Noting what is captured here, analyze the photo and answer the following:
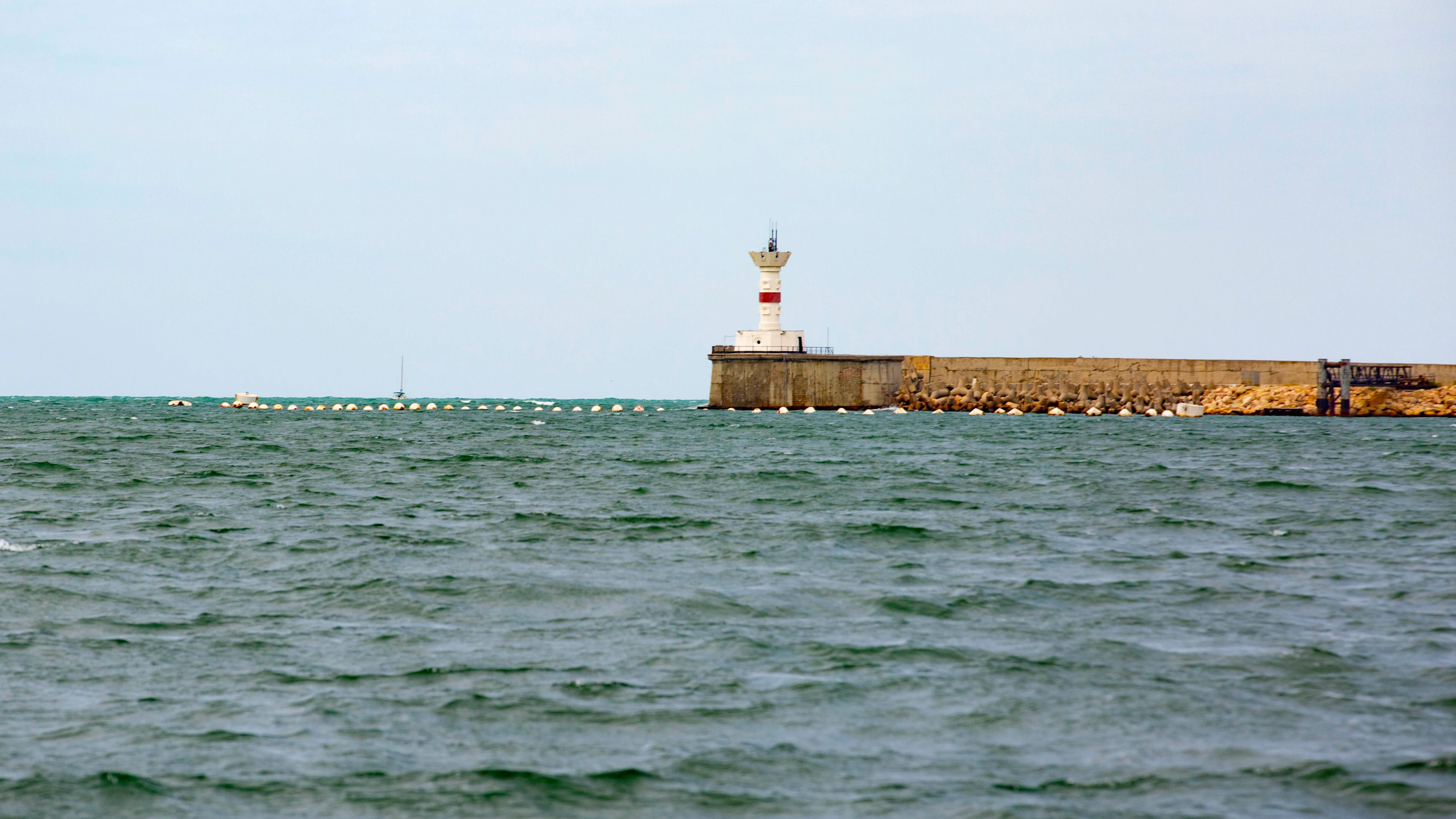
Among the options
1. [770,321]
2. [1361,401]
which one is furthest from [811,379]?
[1361,401]

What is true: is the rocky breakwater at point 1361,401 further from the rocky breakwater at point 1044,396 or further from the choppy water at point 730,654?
the choppy water at point 730,654

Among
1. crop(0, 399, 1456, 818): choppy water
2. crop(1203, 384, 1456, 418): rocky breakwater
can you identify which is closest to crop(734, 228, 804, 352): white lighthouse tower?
crop(1203, 384, 1456, 418): rocky breakwater

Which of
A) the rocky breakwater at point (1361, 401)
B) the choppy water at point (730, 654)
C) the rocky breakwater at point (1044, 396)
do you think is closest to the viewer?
the choppy water at point (730, 654)

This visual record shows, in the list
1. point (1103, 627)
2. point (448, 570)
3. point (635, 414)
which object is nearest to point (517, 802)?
point (1103, 627)

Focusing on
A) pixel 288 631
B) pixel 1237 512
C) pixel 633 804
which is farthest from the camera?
pixel 1237 512

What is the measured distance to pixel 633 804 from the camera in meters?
5.96

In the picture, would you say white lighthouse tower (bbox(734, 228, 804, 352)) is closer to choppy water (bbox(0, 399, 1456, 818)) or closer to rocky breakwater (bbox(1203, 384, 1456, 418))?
rocky breakwater (bbox(1203, 384, 1456, 418))

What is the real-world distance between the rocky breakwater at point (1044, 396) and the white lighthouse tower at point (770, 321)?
5.83 meters

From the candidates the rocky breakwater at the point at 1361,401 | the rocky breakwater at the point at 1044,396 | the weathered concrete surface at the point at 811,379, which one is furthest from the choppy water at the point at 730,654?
the weathered concrete surface at the point at 811,379

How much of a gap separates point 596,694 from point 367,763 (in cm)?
157

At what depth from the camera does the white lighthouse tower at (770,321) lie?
210ft

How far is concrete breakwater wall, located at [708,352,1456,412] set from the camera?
197 feet

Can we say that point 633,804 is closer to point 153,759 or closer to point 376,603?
point 153,759

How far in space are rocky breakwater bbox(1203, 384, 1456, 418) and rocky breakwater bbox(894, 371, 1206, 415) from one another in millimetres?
2182
